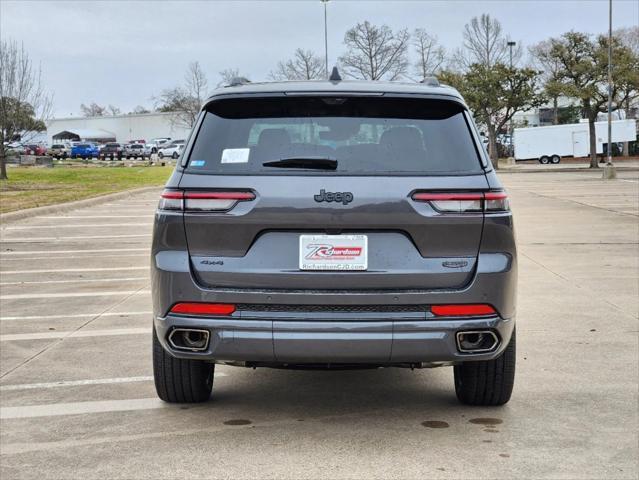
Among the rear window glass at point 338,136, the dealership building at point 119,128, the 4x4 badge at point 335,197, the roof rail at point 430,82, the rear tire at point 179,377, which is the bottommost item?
the rear tire at point 179,377

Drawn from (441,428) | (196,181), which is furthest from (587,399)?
(196,181)

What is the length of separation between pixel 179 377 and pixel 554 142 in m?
55.4

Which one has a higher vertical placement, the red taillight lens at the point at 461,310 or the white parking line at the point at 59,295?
the red taillight lens at the point at 461,310

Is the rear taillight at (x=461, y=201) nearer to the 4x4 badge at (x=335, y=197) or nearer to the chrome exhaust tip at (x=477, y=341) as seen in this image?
the 4x4 badge at (x=335, y=197)

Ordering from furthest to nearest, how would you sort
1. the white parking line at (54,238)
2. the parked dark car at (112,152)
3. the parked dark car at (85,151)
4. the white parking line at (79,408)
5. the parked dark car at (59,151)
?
1. the parked dark car at (59,151)
2. the parked dark car at (85,151)
3. the parked dark car at (112,152)
4. the white parking line at (54,238)
5. the white parking line at (79,408)

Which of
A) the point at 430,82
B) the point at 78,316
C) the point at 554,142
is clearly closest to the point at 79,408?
the point at 430,82

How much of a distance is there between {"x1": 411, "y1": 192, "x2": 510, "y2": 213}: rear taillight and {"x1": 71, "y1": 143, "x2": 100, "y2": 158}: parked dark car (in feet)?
236

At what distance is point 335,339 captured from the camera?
400 centimetres

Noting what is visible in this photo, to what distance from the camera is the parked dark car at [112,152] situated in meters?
71.1

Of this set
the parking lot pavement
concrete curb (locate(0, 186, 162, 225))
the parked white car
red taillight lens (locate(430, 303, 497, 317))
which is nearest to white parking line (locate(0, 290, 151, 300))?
the parking lot pavement

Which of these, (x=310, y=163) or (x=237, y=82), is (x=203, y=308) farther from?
(x=237, y=82)

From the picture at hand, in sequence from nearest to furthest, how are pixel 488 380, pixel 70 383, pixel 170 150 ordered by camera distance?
pixel 488 380, pixel 70 383, pixel 170 150

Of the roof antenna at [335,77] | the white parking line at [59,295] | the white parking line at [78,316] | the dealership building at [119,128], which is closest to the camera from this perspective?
the roof antenna at [335,77]

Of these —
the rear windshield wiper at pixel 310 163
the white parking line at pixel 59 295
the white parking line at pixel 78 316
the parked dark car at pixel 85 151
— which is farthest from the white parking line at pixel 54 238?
the parked dark car at pixel 85 151
